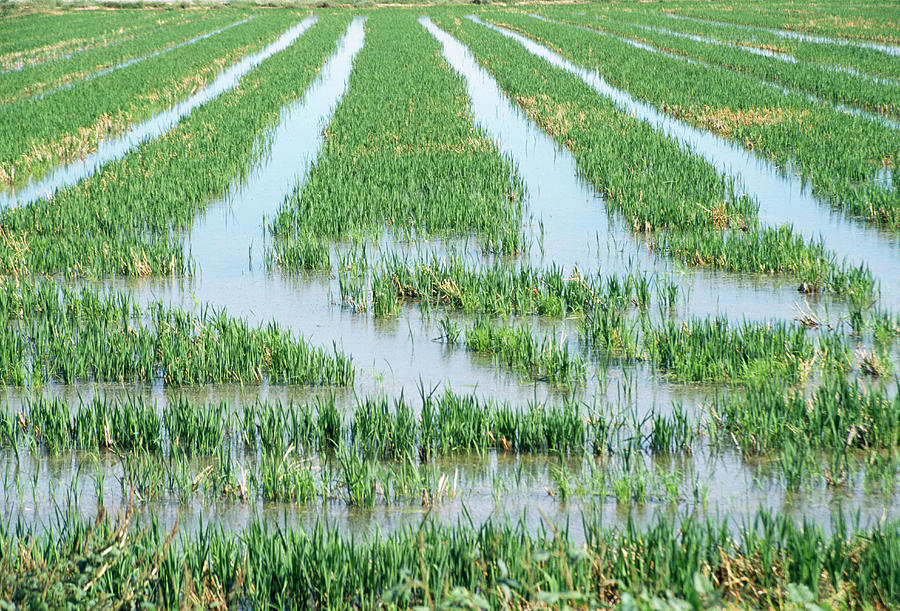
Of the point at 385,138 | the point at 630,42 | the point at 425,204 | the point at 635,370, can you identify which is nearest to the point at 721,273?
the point at 635,370

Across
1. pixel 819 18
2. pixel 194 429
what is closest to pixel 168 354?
pixel 194 429

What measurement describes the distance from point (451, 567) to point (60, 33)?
1406 inches

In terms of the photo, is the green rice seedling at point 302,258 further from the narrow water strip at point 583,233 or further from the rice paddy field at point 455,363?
the narrow water strip at point 583,233

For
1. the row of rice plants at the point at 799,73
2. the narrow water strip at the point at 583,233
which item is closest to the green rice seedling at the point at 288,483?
the narrow water strip at the point at 583,233

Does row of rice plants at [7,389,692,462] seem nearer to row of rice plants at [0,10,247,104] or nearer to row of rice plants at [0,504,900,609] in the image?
row of rice plants at [0,504,900,609]

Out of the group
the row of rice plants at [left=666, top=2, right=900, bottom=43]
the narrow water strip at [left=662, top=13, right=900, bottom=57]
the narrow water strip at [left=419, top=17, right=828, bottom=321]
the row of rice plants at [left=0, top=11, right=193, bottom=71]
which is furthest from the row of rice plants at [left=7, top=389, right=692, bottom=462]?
the row of rice plants at [left=666, top=2, right=900, bottom=43]

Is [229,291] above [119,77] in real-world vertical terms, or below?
below

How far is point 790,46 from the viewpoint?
73.1 ft

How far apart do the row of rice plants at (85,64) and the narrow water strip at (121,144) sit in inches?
124

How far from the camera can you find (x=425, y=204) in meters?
8.21

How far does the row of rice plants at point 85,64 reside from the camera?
61.0 feet

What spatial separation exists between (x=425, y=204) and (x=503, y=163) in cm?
190

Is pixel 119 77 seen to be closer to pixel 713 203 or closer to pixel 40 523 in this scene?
pixel 713 203

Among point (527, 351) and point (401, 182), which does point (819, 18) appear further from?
point (527, 351)
